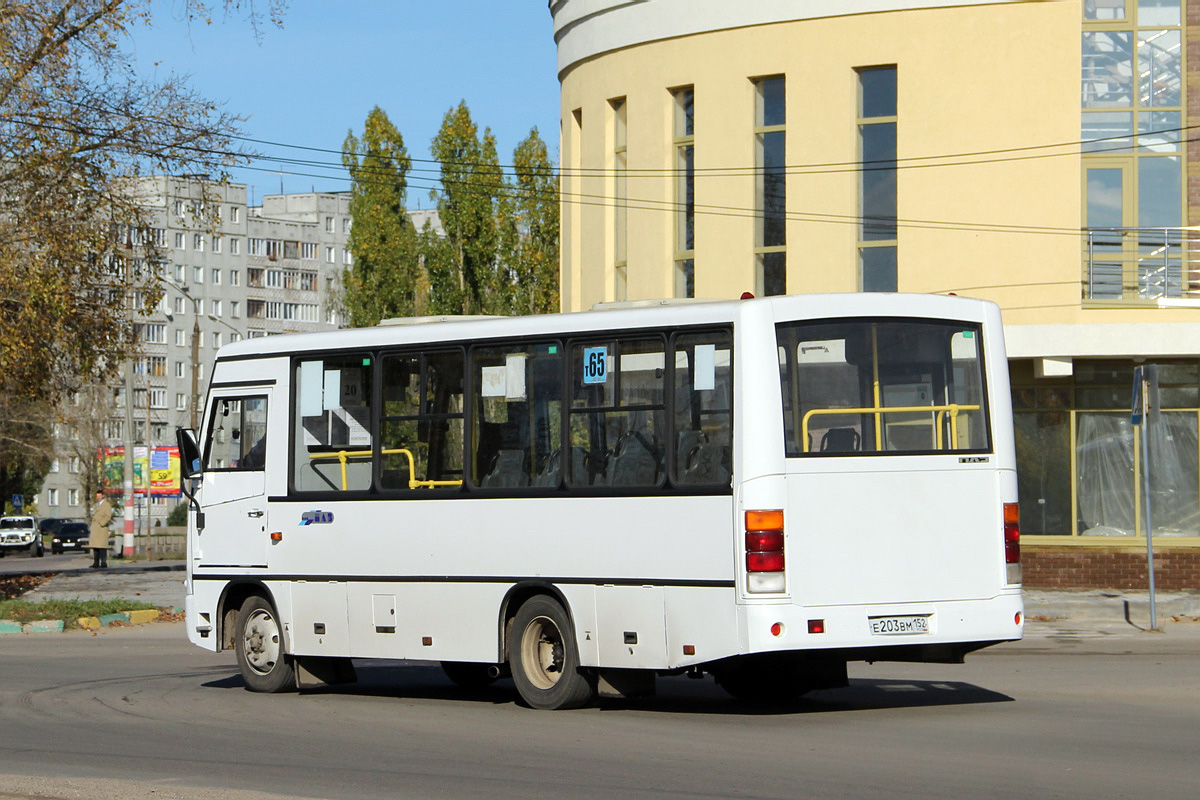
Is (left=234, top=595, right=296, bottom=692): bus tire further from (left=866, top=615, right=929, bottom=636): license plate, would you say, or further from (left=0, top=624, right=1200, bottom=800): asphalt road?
(left=866, top=615, right=929, bottom=636): license plate

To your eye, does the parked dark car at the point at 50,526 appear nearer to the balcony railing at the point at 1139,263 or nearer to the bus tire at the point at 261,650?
the balcony railing at the point at 1139,263

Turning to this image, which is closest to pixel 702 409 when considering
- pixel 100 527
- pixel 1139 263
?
pixel 1139 263

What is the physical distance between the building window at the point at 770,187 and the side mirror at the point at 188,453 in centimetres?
1427

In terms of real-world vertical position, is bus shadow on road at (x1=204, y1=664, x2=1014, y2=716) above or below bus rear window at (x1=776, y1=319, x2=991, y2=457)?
below

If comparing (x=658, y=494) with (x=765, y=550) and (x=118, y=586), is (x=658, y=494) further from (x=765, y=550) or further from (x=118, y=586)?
(x=118, y=586)

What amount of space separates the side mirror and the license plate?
610 cm

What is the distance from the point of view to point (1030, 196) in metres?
26.0

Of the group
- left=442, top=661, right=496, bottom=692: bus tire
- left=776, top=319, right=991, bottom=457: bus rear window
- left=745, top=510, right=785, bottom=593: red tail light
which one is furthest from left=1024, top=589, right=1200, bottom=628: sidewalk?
left=745, top=510, right=785, bottom=593: red tail light

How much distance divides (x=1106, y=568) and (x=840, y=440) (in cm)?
1559

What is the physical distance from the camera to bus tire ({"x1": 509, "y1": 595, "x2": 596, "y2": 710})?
12188 millimetres

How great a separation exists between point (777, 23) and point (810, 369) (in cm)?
1681

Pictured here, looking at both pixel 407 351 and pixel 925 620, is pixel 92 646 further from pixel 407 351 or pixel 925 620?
pixel 925 620

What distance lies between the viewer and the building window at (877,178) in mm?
26906

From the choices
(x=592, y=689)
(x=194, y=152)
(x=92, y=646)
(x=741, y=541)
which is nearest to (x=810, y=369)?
(x=741, y=541)
